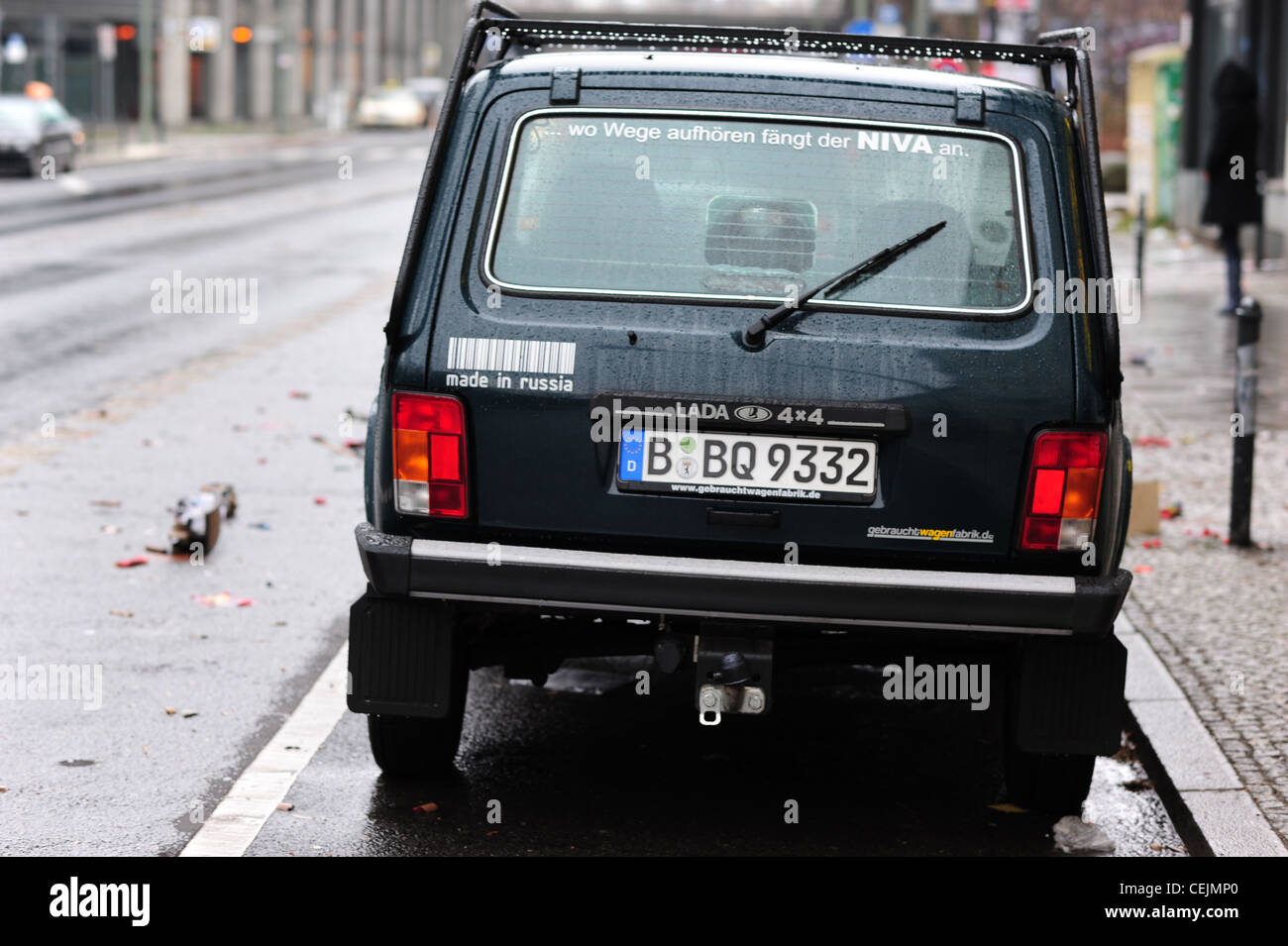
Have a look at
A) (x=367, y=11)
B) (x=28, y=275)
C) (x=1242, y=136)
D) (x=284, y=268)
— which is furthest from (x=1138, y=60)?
(x=367, y=11)

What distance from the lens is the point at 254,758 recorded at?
5.71 meters

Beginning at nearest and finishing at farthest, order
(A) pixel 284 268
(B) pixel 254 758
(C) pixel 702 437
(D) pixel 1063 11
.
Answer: (C) pixel 702 437 → (B) pixel 254 758 → (A) pixel 284 268 → (D) pixel 1063 11

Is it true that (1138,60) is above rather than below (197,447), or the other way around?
above

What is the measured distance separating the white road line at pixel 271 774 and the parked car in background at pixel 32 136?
106 ft

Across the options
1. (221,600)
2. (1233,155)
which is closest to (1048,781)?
(221,600)

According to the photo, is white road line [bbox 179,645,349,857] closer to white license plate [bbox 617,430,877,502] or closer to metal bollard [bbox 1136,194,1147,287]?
white license plate [bbox 617,430,877,502]

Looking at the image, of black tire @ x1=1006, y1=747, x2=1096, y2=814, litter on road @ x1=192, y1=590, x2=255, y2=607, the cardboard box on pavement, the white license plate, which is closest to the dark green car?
the white license plate

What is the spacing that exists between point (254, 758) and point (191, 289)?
14.6 m

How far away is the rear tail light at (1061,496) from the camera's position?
187 inches

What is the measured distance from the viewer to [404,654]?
4.94 metres

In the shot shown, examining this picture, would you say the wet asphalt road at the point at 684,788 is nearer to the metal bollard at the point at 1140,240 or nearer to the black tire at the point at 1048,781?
the black tire at the point at 1048,781

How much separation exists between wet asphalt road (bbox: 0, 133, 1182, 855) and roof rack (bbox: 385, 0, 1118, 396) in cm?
134
